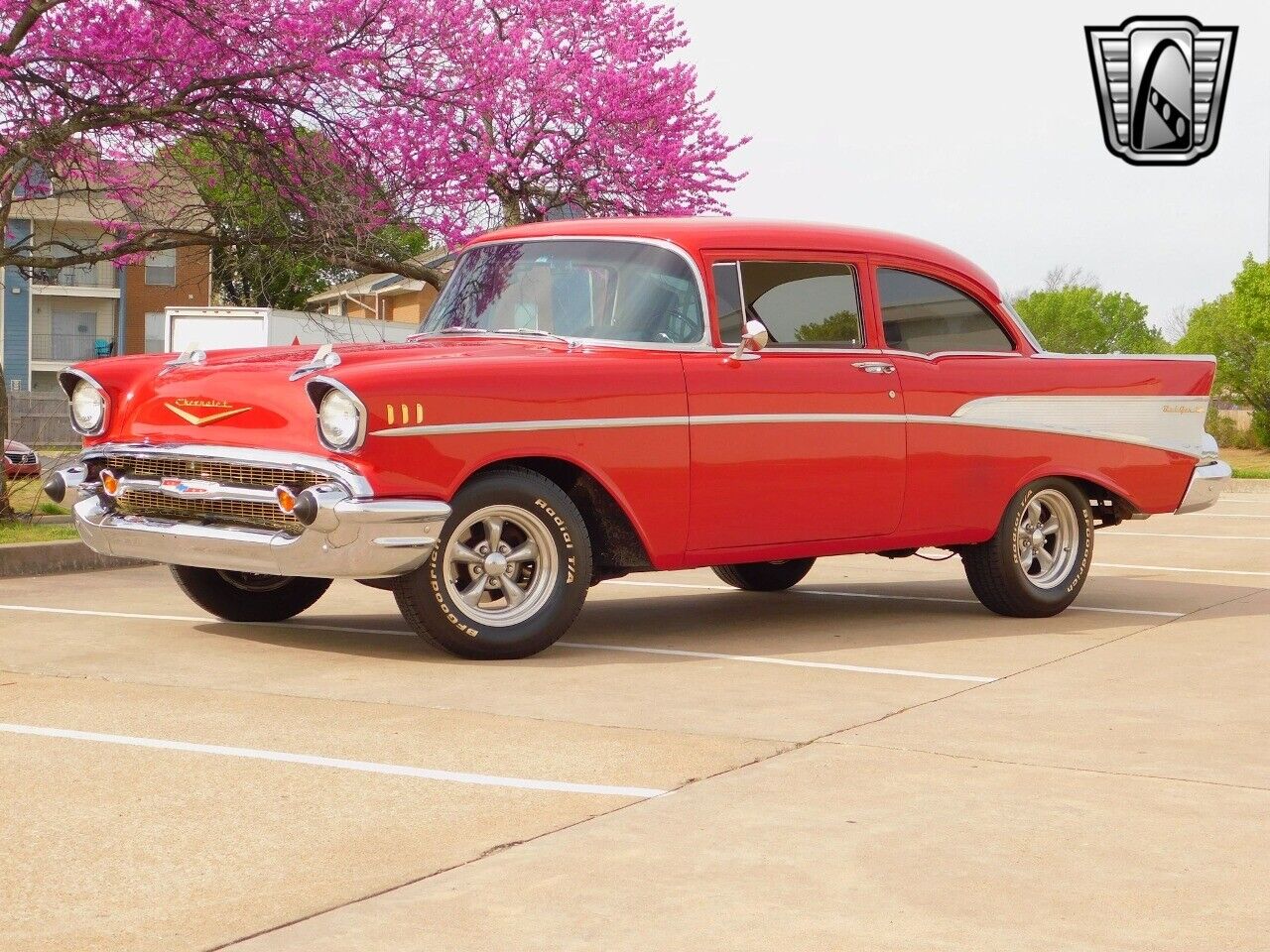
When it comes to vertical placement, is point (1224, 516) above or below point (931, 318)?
below

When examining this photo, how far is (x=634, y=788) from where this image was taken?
→ 5.01 meters

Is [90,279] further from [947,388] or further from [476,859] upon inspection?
[476,859]

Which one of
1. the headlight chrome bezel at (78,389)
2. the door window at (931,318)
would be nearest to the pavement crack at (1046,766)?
the door window at (931,318)

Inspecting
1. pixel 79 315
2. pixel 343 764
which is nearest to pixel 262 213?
pixel 343 764

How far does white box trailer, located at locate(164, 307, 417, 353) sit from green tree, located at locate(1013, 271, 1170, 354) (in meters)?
84.5

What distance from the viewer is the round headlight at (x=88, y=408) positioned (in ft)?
25.6

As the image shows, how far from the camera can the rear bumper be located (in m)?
9.87

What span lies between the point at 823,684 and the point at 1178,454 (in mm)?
3776

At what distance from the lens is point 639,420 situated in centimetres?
761

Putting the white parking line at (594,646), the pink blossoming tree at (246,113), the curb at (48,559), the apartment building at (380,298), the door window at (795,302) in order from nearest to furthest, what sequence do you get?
the white parking line at (594,646)
the door window at (795,302)
the curb at (48,559)
the pink blossoming tree at (246,113)
the apartment building at (380,298)

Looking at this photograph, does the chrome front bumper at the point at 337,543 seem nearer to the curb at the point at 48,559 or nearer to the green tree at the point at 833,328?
the green tree at the point at 833,328

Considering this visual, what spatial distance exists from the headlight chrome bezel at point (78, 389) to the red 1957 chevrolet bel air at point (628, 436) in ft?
0.05

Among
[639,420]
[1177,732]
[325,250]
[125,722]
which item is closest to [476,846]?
[125,722]

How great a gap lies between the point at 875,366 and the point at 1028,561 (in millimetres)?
1546
